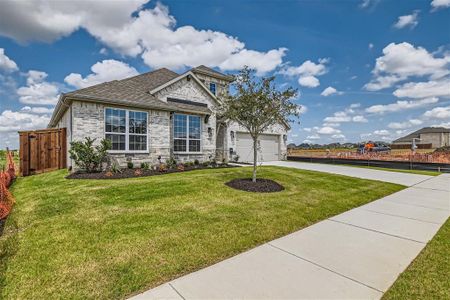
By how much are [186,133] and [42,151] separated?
7788mm

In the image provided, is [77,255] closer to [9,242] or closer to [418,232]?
[9,242]

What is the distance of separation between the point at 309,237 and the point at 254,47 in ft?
48.7

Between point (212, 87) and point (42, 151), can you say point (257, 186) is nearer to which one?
point (42, 151)

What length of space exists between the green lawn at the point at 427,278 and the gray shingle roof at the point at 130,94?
1171cm

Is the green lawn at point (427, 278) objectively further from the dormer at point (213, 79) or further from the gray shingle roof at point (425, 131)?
the gray shingle roof at point (425, 131)

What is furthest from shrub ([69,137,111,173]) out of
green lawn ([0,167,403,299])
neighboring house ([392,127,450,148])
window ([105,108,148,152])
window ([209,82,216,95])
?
neighboring house ([392,127,450,148])

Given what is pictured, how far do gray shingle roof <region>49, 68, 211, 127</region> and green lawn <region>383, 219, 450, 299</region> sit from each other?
11.7 m

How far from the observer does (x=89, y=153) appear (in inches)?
390

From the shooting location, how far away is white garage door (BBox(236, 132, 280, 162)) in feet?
60.1

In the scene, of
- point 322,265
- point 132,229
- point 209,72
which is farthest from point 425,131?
point 132,229

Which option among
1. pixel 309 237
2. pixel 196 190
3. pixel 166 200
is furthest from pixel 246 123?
pixel 309 237

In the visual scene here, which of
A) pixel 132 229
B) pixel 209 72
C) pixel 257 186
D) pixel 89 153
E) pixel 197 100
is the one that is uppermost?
pixel 209 72

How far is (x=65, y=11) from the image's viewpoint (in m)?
9.14

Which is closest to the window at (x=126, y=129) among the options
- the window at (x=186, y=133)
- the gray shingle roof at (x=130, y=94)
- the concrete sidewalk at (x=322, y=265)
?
the gray shingle roof at (x=130, y=94)
